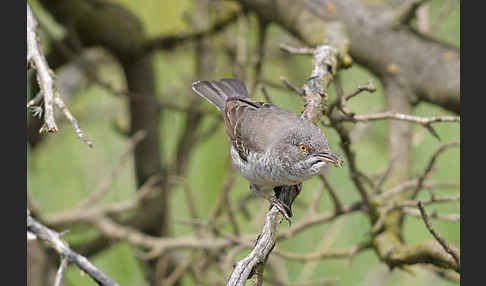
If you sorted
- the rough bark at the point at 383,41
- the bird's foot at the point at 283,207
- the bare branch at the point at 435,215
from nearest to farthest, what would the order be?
the bird's foot at the point at 283,207, the bare branch at the point at 435,215, the rough bark at the point at 383,41

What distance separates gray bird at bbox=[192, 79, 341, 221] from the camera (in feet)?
8.47

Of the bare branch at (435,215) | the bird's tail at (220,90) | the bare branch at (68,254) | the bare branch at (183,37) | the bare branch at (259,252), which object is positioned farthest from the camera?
the bare branch at (183,37)

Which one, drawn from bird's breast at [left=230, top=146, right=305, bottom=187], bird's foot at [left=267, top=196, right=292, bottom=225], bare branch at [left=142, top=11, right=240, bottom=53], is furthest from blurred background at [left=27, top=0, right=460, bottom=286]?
bird's foot at [left=267, top=196, right=292, bottom=225]

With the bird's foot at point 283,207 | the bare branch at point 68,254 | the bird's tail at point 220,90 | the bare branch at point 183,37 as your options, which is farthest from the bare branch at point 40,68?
the bare branch at point 183,37

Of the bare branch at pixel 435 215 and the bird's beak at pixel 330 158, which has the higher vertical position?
the bird's beak at pixel 330 158

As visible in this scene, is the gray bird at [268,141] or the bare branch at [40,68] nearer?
the bare branch at [40,68]

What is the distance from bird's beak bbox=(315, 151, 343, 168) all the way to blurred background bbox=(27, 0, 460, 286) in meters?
1.09

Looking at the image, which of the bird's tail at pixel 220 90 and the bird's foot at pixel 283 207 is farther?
the bird's tail at pixel 220 90

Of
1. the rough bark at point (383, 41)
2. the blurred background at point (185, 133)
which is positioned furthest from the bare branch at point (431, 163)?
the blurred background at point (185, 133)

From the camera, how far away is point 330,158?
2.49m

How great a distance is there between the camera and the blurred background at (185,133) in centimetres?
420

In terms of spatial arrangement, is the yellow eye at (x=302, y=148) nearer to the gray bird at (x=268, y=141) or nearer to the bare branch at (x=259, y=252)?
the gray bird at (x=268, y=141)

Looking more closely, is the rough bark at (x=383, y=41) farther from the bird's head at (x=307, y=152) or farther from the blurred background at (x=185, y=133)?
the bird's head at (x=307, y=152)

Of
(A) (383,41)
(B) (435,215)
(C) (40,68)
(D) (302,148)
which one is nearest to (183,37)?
(A) (383,41)
